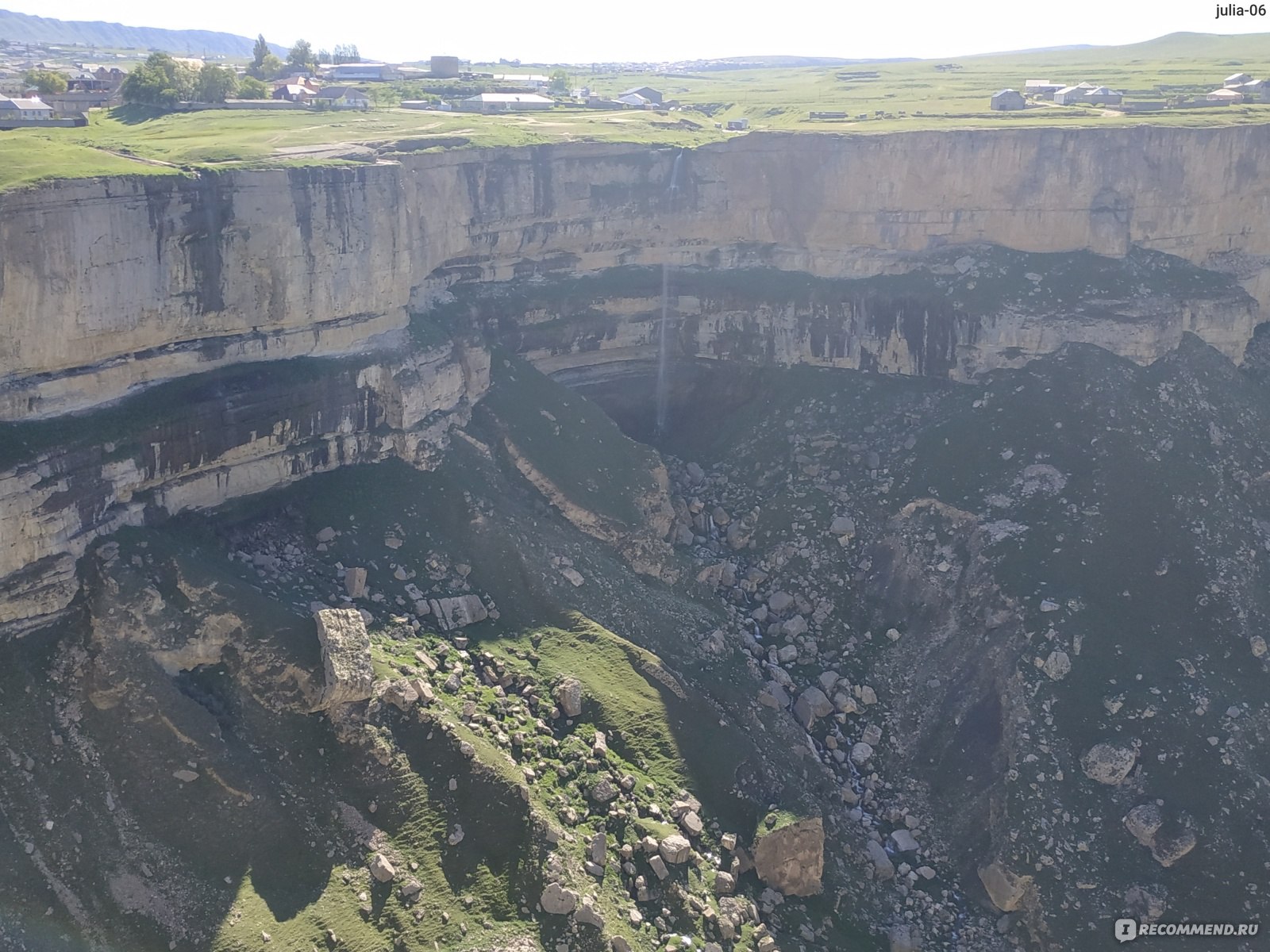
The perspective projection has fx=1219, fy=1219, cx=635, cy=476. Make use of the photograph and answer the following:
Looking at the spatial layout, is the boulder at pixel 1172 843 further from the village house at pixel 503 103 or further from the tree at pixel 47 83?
the tree at pixel 47 83

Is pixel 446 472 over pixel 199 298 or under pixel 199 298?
under

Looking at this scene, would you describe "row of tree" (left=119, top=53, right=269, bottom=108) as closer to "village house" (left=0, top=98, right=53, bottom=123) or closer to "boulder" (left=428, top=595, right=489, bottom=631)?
"village house" (left=0, top=98, right=53, bottom=123)

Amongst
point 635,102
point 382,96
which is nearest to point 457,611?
point 382,96

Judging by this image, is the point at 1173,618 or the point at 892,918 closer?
the point at 892,918

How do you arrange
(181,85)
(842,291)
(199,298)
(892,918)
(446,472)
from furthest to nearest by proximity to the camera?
(181,85), (842,291), (446,472), (199,298), (892,918)

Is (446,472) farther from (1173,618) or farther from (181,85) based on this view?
(181,85)

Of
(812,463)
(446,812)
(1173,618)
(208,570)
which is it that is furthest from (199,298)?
(1173,618)

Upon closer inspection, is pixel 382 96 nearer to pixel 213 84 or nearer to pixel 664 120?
pixel 213 84
